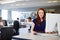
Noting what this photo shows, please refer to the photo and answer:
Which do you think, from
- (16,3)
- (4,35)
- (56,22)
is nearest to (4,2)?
(16,3)

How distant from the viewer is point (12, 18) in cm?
671

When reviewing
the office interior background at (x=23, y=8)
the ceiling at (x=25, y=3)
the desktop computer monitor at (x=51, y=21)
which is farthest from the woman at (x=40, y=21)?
the ceiling at (x=25, y=3)

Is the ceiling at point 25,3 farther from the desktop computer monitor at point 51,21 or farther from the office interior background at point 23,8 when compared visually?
the desktop computer monitor at point 51,21

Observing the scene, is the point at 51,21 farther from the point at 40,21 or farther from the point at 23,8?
the point at 23,8

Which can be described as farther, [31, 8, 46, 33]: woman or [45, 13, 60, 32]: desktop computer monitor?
[31, 8, 46, 33]: woman

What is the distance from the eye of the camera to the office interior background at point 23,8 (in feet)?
21.9

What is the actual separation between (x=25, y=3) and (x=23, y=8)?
33cm

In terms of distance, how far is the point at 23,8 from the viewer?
281 inches

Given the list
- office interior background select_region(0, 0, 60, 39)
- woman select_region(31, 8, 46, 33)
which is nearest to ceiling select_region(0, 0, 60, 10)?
office interior background select_region(0, 0, 60, 39)

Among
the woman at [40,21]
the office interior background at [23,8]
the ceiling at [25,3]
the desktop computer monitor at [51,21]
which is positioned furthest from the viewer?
the ceiling at [25,3]

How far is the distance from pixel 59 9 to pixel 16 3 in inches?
99.4

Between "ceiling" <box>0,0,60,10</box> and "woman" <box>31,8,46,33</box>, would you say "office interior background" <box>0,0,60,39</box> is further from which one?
"woman" <box>31,8,46,33</box>

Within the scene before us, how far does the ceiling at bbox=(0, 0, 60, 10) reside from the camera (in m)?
7.00

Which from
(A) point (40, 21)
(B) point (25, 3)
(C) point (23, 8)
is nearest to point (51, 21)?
(A) point (40, 21)
